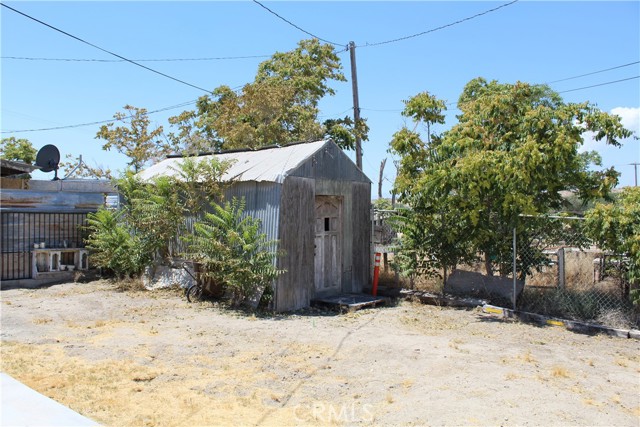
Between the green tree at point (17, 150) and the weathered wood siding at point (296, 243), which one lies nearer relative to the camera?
the weathered wood siding at point (296, 243)

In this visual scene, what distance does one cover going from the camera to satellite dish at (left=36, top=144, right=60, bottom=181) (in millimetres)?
15836

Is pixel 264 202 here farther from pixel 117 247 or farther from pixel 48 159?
pixel 48 159

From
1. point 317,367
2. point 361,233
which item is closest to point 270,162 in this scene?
point 361,233

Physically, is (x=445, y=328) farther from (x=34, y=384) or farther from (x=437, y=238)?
(x=34, y=384)

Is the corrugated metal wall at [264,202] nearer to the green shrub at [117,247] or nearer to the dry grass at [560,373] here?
the green shrub at [117,247]

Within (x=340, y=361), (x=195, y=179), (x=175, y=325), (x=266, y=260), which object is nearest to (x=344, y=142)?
(x=195, y=179)

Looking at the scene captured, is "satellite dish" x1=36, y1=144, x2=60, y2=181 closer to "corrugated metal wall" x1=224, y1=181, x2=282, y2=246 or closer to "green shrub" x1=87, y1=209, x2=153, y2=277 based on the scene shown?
"green shrub" x1=87, y1=209, x2=153, y2=277

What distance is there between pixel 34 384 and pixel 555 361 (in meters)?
6.79

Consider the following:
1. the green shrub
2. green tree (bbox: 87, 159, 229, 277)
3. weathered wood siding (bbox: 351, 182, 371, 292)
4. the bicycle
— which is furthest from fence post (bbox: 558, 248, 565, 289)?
the green shrub

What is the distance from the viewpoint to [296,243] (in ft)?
36.0

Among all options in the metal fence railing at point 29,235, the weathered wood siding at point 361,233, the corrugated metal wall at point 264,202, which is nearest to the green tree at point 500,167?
the weathered wood siding at point 361,233

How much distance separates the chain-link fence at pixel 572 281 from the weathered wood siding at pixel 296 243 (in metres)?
4.30

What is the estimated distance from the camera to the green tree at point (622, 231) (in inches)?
340

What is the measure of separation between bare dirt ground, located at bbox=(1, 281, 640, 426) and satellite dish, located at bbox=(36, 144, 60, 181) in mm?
6560
